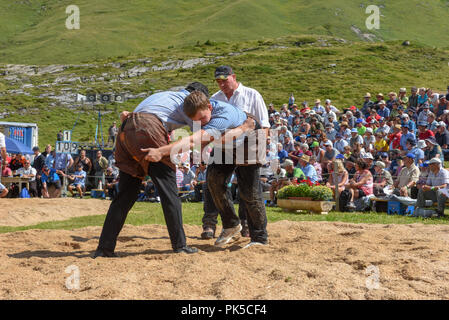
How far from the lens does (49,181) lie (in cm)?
1772

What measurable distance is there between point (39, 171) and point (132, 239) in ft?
40.7

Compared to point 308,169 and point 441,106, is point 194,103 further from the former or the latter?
point 441,106

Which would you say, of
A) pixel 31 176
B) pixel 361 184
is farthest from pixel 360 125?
pixel 31 176

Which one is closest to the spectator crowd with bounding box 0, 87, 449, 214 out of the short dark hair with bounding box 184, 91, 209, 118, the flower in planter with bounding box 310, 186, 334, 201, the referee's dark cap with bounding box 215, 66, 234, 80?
the flower in planter with bounding box 310, 186, 334, 201

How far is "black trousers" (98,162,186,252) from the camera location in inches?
219

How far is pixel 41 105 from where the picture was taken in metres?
46.7

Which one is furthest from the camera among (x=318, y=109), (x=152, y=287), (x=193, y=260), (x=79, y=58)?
(x=79, y=58)

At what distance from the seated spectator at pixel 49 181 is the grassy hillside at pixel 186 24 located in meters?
68.2

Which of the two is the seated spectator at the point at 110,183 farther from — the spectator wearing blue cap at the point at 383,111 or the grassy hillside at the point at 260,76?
the grassy hillside at the point at 260,76

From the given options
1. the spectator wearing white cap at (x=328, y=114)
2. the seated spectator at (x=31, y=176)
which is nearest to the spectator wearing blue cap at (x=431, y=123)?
the spectator wearing white cap at (x=328, y=114)

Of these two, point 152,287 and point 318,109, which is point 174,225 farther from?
point 318,109

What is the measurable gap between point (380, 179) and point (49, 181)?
419 inches

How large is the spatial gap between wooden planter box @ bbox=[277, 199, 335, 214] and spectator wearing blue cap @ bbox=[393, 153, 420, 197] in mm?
1510
